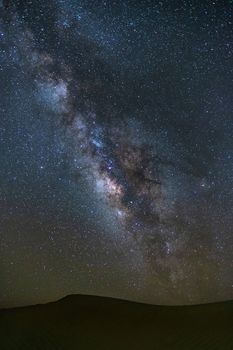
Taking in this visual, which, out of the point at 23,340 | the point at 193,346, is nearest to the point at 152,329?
the point at 193,346

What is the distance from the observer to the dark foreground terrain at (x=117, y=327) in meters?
11.9

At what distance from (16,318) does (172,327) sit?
4.95m

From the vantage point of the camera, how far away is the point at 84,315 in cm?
1473

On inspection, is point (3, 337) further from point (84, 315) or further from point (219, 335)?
point (219, 335)

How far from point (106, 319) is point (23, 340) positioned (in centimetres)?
258

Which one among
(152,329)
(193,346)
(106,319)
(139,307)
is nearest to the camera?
(193,346)

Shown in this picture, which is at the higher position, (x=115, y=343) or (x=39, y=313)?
(x=39, y=313)

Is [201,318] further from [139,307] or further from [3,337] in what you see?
[3,337]

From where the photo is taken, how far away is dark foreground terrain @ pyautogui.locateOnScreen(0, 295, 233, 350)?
1188 centimetres

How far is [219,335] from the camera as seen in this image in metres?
12.0

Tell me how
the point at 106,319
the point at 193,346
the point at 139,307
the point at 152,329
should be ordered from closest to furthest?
the point at 193,346 < the point at 152,329 < the point at 106,319 < the point at 139,307

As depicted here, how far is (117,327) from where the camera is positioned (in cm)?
1320

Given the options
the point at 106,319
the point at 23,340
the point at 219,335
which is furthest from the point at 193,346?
the point at 23,340

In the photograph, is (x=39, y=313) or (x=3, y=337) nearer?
(x=3, y=337)
